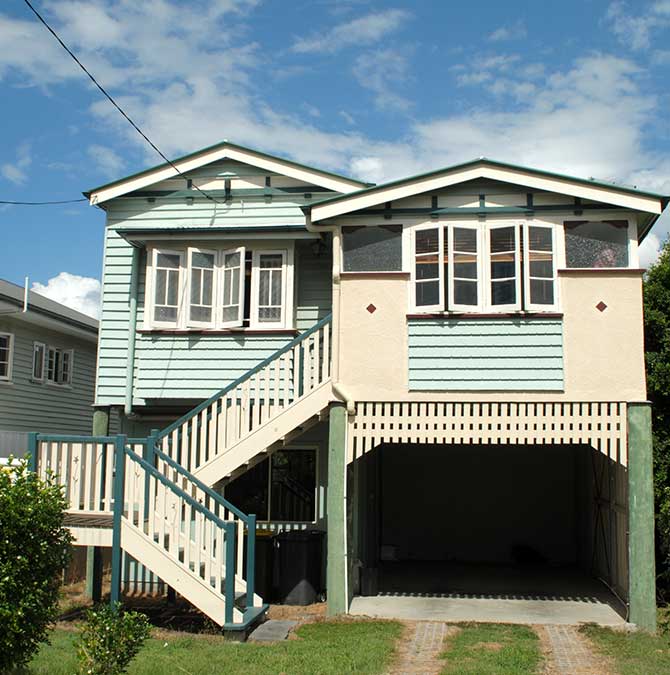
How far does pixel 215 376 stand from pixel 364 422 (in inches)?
118

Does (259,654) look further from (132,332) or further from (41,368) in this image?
(41,368)

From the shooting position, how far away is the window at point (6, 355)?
19.1 meters

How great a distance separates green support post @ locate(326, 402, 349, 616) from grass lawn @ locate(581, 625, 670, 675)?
326 centimetres

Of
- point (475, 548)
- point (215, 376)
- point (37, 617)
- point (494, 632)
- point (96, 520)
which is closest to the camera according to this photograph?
point (37, 617)

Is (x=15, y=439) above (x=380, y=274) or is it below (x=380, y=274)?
below

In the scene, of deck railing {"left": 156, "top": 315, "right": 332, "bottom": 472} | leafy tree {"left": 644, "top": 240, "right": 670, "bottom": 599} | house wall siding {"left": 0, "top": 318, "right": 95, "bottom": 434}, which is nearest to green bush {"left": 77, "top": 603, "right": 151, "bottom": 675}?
deck railing {"left": 156, "top": 315, "right": 332, "bottom": 472}

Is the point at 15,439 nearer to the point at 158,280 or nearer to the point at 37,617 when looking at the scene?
the point at 158,280

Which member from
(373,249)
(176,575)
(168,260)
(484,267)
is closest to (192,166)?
(168,260)

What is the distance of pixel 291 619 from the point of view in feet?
37.9

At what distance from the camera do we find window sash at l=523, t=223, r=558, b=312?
1175 cm

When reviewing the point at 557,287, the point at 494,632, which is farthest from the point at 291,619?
the point at 557,287

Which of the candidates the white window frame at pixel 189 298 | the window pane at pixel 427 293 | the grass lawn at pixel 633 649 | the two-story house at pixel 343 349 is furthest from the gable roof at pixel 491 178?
the grass lawn at pixel 633 649

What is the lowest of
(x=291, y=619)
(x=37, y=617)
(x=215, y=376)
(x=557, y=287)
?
(x=291, y=619)

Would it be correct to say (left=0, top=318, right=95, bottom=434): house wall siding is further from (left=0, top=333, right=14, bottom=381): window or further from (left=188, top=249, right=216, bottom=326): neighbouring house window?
(left=188, top=249, right=216, bottom=326): neighbouring house window
